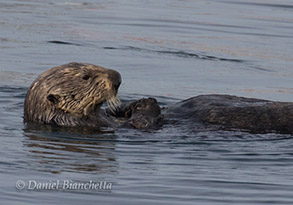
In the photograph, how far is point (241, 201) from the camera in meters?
5.05

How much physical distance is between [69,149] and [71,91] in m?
0.80

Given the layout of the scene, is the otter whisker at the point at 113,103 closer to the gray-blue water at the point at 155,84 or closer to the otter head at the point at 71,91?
the otter head at the point at 71,91

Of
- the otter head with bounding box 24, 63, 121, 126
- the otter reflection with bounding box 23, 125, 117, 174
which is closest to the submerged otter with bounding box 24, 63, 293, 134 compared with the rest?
the otter head with bounding box 24, 63, 121, 126

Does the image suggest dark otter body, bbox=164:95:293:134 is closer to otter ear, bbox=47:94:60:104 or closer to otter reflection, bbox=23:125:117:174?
otter reflection, bbox=23:125:117:174

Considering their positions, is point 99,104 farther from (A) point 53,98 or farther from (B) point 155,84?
(B) point 155,84

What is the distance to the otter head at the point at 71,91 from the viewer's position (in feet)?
23.0

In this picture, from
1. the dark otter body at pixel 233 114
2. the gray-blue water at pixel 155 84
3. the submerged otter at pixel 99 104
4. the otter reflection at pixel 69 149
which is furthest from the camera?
the submerged otter at pixel 99 104

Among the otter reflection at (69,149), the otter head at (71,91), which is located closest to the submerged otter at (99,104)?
the otter head at (71,91)

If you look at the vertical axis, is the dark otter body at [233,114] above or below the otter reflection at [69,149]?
above

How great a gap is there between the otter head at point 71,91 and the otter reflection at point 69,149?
16 cm

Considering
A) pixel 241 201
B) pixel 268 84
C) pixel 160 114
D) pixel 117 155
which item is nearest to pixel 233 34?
pixel 268 84

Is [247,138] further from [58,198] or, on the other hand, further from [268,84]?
[268,84]

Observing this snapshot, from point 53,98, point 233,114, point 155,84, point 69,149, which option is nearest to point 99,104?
point 53,98

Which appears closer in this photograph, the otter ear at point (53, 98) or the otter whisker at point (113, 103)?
the otter ear at point (53, 98)
